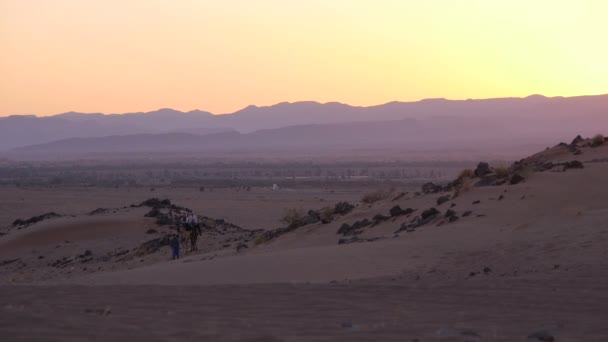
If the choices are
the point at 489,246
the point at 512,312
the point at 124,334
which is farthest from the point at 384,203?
the point at 124,334

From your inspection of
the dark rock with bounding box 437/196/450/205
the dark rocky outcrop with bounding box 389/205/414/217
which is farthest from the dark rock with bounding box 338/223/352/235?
the dark rock with bounding box 437/196/450/205

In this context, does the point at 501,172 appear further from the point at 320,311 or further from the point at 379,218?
the point at 320,311

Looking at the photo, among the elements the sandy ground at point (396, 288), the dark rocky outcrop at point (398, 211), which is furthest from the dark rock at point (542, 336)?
the dark rocky outcrop at point (398, 211)

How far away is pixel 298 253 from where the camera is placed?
763 inches

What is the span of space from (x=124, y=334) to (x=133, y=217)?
29725 mm

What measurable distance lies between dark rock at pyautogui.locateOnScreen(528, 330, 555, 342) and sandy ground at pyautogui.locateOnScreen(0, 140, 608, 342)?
4 cm

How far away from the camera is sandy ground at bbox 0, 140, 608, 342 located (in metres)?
10.2

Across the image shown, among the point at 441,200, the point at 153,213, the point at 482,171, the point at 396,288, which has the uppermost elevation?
the point at 482,171

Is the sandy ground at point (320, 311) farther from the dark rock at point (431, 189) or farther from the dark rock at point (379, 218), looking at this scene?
the dark rock at point (431, 189)

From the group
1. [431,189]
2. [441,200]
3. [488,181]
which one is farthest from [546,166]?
[441,200]

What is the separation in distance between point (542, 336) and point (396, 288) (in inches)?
161

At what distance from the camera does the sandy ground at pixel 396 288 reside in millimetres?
10156

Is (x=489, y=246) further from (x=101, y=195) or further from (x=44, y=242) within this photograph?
(x=101, y=195)

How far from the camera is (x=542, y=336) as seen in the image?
31.6 feet
